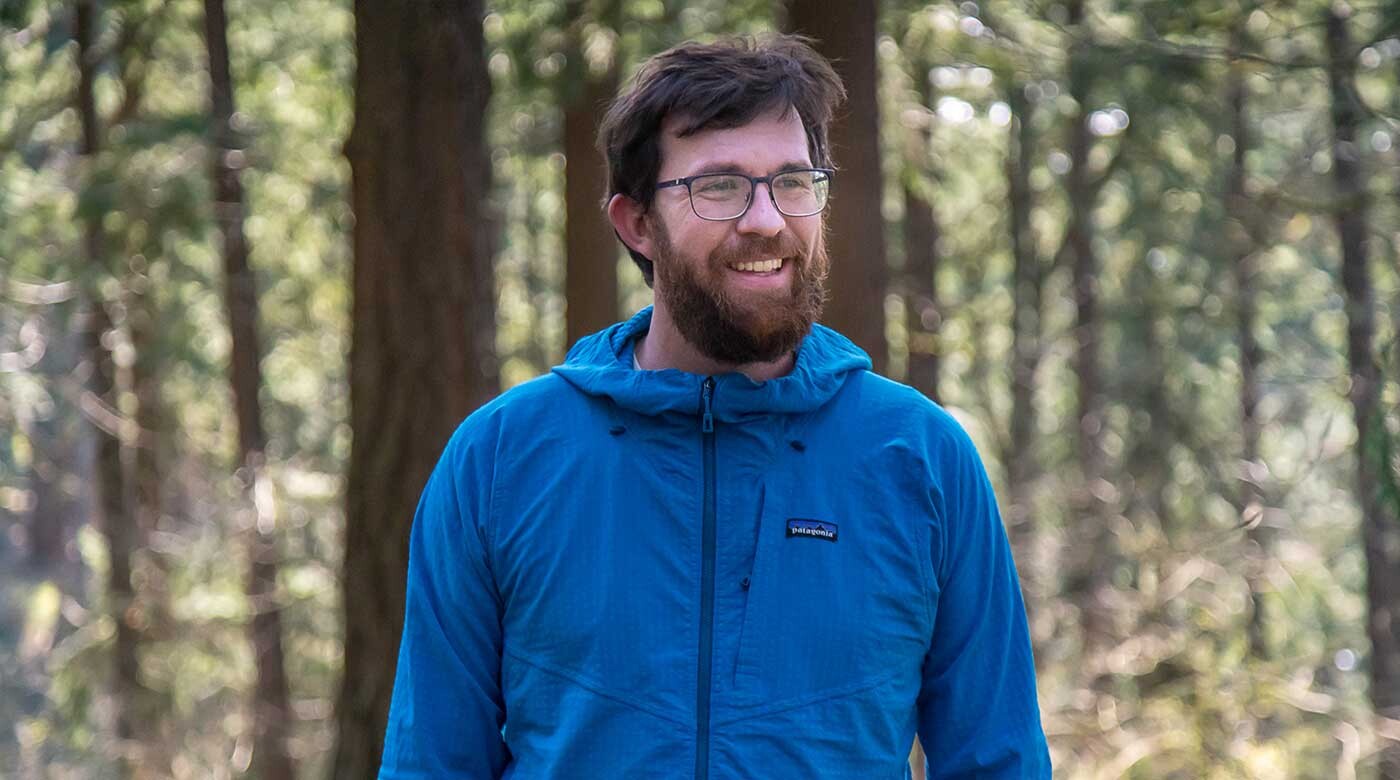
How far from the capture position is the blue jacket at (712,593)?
7.47 feet

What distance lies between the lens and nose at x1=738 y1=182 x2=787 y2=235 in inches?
92.7

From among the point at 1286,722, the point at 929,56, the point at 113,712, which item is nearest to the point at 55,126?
the point at 113,712

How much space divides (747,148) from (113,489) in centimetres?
1281

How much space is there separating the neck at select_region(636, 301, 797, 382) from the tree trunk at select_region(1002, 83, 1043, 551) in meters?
12.1

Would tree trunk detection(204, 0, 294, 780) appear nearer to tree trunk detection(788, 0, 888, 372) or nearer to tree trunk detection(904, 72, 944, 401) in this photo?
tree trunk detection(904, 72, 944, 401)

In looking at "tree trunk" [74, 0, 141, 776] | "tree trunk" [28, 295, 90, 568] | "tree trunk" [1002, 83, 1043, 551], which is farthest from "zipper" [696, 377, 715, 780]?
"tree trunk" [1002, 83, 1043, 551]

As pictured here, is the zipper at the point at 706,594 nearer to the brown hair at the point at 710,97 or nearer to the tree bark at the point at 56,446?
the brown hair at the point at 710,97

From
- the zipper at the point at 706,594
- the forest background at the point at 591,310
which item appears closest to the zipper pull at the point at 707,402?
the zipper at the point at 706,594

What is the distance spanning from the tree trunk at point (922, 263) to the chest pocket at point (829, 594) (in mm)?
6657

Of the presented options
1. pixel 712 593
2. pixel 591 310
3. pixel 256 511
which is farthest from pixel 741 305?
pixel 256 511

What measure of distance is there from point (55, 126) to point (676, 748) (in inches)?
566

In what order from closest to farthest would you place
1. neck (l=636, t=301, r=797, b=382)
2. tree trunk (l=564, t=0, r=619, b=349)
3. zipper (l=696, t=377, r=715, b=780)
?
zipper (l=696, t=377, r=715, b=780) < neck (l=636, t=301, r=797, b=382) < tree trunk (l=564, t=0, r=619, b=349)

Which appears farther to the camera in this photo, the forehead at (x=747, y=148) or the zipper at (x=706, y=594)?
the forehead at (x=747, y=148)

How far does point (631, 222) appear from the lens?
104 inches
